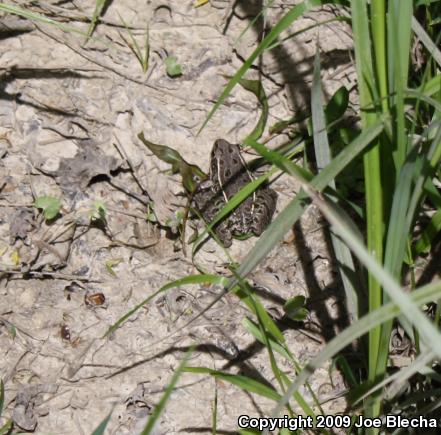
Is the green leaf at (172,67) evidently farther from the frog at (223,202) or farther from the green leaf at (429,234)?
the green leaf at (429,234)

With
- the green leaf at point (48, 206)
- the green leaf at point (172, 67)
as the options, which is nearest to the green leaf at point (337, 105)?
the green leaf at point (172, 67)

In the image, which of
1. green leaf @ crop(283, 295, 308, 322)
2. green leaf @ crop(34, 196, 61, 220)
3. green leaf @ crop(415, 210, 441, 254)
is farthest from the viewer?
green leaf @ crop(34, 196, 61, 220)

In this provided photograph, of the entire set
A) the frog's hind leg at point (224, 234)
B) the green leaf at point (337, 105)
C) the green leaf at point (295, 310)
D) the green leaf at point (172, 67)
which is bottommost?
the green leaf at point (295, 310)

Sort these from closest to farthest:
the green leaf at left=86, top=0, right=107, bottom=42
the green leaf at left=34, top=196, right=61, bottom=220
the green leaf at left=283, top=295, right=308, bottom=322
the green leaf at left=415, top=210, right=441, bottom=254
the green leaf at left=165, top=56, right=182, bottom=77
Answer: the green leaf at left=415, top=210, right=441, bottom=254, the green leaf at left=283, top=295, right=308, bottom=322, the green leaf at left=34, top=196, right=61, bottom=220, the green leaf at left=86, top=0, right=107, bottom=42, the green leaf at left=165, top=56, right=182, bottom=77

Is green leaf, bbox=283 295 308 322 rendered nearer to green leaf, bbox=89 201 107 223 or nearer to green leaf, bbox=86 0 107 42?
green leaf, bbox=89 201 107 223

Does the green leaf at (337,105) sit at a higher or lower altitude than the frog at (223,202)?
higher

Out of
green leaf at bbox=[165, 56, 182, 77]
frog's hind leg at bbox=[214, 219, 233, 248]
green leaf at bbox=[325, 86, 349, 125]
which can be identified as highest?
green leaf at bbox=[325, 86, 349, 125]

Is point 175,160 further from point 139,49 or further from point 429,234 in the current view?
point 429,234

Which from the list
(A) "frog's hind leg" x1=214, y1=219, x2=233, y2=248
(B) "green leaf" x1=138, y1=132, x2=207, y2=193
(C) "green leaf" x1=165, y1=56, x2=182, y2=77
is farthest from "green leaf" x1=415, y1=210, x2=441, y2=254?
(C) "green leaf" x1=165, y1=56, x2=182, y2=77
